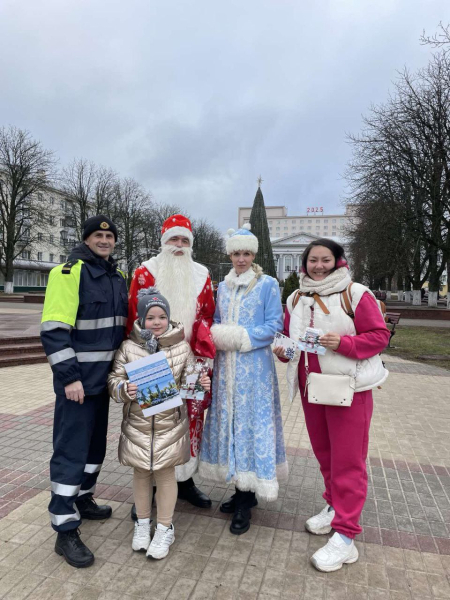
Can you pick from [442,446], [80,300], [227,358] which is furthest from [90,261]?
[442,446]

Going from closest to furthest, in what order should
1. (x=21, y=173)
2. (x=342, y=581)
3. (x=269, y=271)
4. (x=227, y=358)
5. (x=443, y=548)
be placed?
(x=342, y=581)
(x=443, y=548)
(x=227, y=358)
(x=269, y=271)
(x=21, y=173)

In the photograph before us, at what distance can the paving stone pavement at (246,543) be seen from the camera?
2215 mm

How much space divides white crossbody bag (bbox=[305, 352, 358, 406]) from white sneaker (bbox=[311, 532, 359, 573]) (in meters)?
0.83

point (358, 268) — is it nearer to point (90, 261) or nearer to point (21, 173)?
point (21, 173)

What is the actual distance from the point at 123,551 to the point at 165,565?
12.0 inches

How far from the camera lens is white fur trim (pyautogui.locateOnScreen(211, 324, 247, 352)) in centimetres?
276

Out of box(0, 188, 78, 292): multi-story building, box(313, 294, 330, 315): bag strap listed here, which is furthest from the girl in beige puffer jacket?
box(0, 188, 78, 292): multi-story building

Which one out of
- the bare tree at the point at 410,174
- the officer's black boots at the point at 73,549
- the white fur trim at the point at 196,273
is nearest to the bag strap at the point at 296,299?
the white fur trim at the point at 196,273

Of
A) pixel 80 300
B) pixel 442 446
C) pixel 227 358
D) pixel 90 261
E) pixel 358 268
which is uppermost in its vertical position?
pixel 358 268

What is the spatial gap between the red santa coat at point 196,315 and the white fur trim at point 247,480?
10 cm

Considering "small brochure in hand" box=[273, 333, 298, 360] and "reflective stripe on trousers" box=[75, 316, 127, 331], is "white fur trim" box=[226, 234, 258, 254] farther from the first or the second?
"reflective stripe on trousers" box=[75, 316, 127, 331]

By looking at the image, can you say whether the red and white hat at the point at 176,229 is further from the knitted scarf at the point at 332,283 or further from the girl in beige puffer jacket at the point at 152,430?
the knitted scarf at the point at 332,283

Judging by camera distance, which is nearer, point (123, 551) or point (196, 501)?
point (123, 551)

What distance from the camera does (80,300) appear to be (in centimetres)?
246
